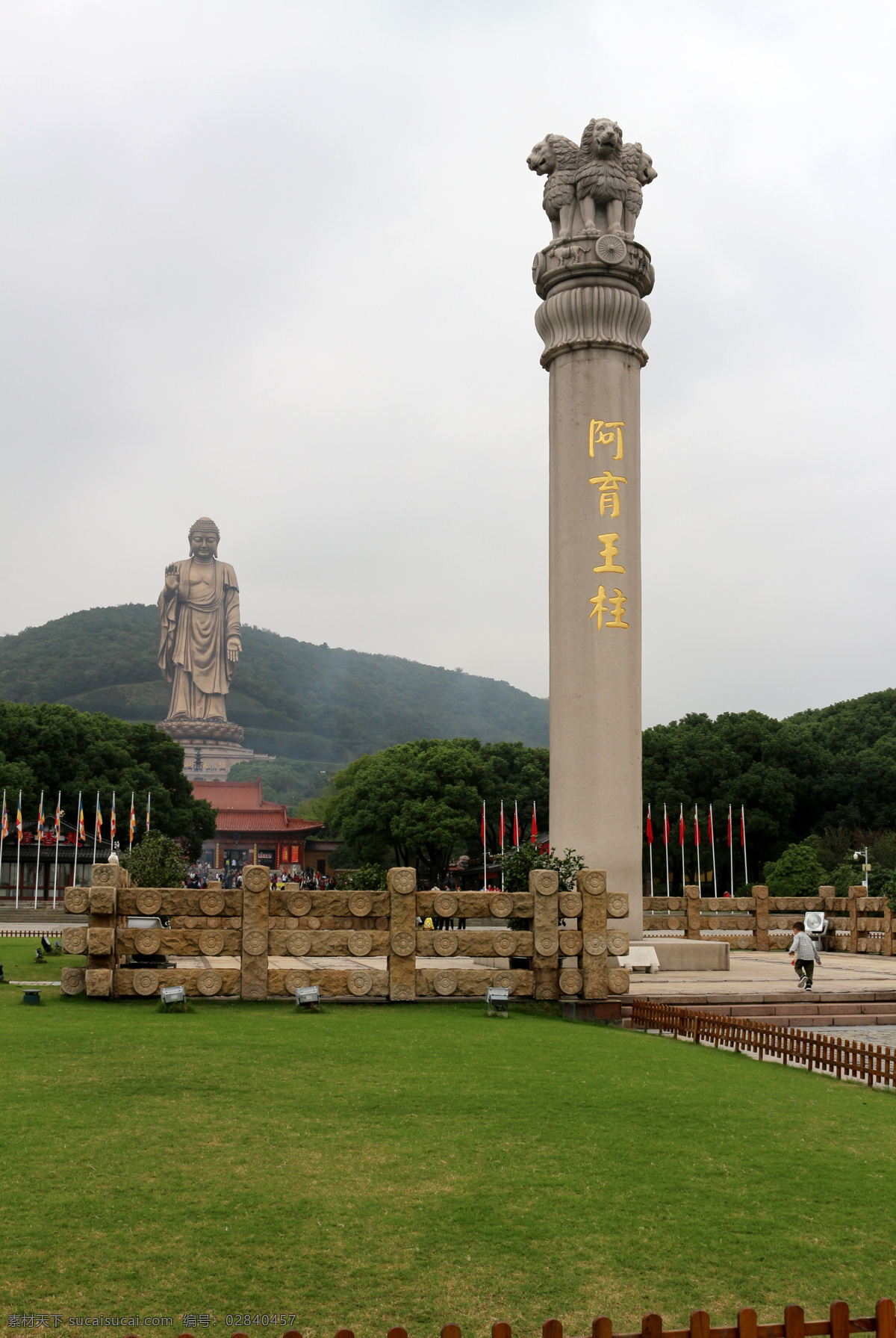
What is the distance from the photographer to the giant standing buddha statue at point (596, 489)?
70.6ft

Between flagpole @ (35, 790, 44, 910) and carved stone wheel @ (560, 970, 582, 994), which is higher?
flagpole @ (35, 790, 44, 910)

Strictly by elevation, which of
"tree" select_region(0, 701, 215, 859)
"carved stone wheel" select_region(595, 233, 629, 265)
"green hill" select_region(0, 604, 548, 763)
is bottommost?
"tree" select_region(0, 701, 215, 859)

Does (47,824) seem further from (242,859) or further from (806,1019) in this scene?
(806,1019)

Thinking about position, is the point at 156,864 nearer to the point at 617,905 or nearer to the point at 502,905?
the point at 502,905

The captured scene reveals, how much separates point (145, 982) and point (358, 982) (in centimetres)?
274

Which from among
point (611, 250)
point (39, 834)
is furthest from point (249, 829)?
point (611, 250)

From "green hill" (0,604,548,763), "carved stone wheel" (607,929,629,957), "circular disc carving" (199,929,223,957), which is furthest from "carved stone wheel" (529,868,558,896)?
"green hill" (0,604,548,763)

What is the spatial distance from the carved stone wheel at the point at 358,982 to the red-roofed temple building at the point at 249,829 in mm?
56278

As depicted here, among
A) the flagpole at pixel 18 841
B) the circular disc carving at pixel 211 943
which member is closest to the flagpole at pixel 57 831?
the flagpole at pixel 18 841

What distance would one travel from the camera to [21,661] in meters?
123

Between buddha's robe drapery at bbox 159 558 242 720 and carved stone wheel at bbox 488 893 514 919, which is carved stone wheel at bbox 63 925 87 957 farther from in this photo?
buddha's robe drapery at bbox 159 558 242 720

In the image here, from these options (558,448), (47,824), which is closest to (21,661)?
(47,824)

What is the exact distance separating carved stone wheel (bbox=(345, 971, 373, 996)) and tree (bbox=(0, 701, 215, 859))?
33.3 meters

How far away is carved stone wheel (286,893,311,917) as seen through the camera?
49.4ft
